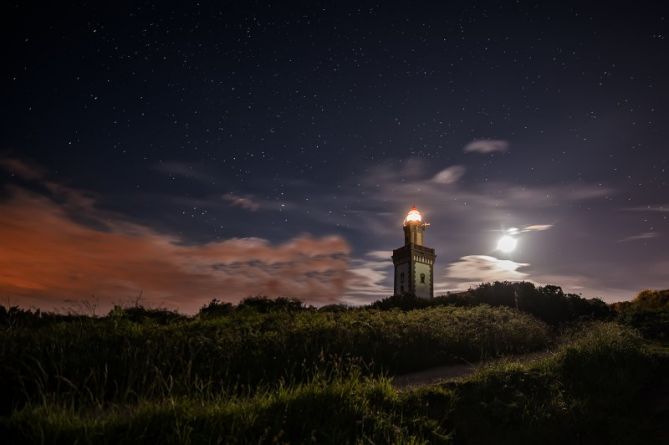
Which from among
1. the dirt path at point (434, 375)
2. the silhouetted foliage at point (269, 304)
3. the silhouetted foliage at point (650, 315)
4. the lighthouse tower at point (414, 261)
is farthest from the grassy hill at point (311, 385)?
the lighthouse tower at point (414, 261)

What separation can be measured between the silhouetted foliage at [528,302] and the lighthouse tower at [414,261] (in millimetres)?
21326

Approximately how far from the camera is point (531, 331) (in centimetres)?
1852

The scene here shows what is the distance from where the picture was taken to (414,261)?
168 ft

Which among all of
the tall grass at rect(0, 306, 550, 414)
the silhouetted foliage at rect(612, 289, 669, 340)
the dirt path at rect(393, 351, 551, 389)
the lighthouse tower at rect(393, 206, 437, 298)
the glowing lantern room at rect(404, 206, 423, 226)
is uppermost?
the glowing lantern room at rect(404, 206, 423, 226)

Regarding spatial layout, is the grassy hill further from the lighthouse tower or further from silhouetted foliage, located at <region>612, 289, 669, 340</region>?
the lighthouse tower

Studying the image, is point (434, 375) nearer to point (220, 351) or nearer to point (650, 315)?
point (220, 351)

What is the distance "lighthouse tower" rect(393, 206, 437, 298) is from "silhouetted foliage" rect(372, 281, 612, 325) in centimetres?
2133

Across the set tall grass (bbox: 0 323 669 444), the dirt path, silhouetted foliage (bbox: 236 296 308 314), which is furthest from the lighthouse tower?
tall grass (bbox: 0 323 669 444)

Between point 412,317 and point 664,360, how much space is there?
8518 mm

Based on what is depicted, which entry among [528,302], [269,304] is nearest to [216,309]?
[269,304]

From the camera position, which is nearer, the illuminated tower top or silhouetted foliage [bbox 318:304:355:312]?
silhouetted foliage [bbox 318:304:355:312]

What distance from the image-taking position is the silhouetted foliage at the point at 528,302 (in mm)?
25766

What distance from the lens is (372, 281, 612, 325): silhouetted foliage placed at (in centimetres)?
2577

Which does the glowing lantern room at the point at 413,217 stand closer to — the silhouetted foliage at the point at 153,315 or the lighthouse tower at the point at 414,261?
the lighthouse tower at the point at 414,261
